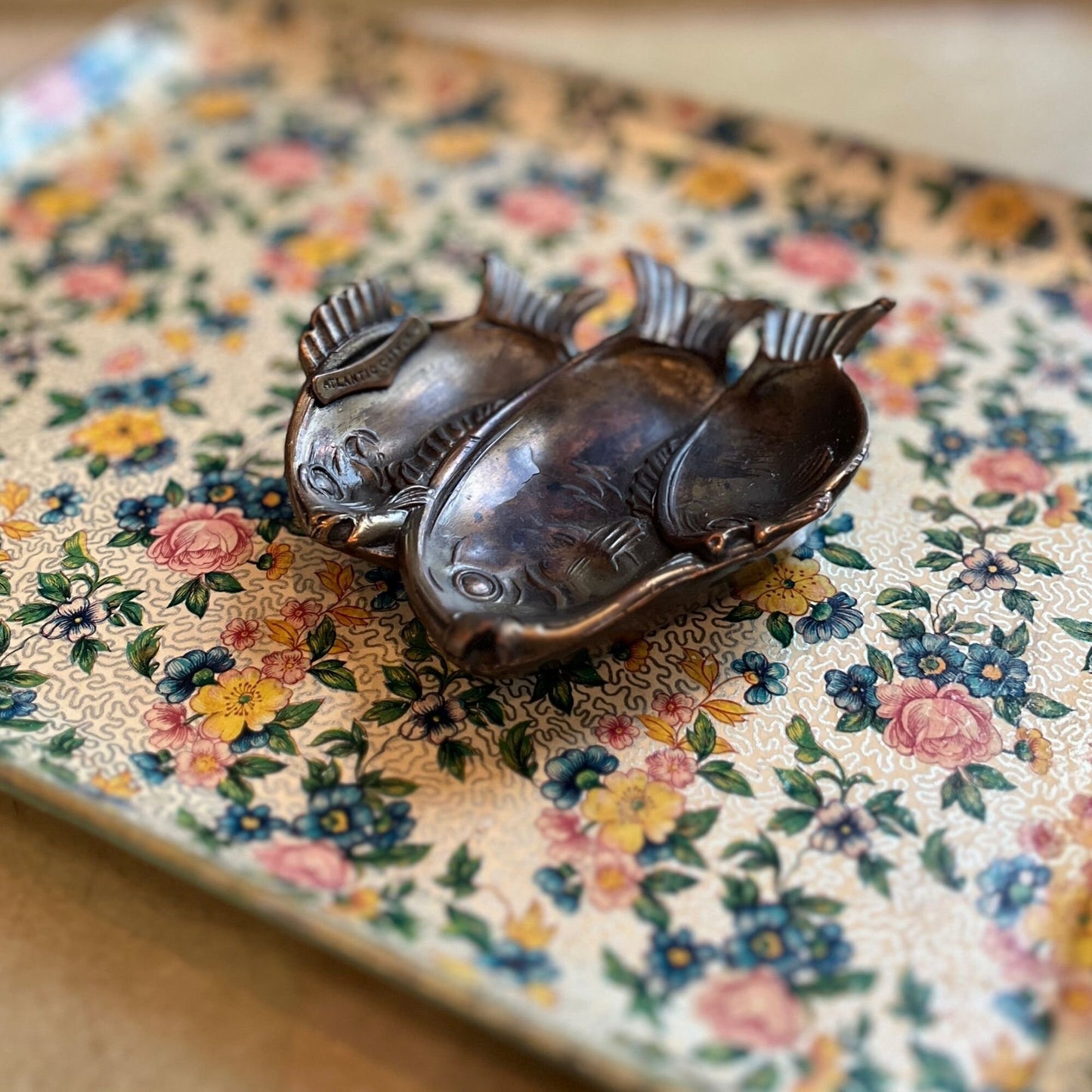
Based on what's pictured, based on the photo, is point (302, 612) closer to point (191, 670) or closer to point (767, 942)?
point (191, 670)

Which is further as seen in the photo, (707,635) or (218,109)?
(218,109)

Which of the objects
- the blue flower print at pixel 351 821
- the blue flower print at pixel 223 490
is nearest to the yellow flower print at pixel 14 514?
the blue flower print at pixel 223 490

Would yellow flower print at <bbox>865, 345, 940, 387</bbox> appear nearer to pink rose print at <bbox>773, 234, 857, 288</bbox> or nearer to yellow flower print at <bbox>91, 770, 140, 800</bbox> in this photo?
pink rose print at <bbox>773, 234, 857, 288</bbox>

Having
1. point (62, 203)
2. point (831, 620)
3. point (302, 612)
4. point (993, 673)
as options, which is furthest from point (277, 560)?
point (62, 203)

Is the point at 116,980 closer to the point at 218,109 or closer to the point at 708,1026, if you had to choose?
the point at 708,1026

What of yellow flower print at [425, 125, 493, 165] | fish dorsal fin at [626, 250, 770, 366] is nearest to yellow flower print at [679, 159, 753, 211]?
yellow flower print at [425, 125, 493, 165]

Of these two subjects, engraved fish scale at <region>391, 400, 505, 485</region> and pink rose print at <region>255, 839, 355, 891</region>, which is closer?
pink rose print at <region>255, 839, 355, 891</region>

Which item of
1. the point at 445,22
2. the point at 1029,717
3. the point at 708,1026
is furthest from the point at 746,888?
the point at 445,22
